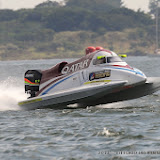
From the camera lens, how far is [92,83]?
16.7 m

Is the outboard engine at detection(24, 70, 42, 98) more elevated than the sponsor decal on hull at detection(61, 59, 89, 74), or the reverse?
the sponsor decal on hull at detection(61, 59, 89, 74)

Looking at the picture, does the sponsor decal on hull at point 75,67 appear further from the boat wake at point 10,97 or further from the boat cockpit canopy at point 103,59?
the boat wake at point 10,97

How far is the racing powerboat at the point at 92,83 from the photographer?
640 inches

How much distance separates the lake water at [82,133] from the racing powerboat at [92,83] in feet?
1.46

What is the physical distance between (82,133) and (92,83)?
4.67 meters

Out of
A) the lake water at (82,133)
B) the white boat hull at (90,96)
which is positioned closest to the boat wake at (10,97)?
the white boat hull at (90,96)

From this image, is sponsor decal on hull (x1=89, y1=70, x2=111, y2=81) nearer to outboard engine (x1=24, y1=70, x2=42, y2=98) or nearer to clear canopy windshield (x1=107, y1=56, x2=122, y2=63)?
clear canopy windshield (x1=107, y1=56, x2=122, y2=63)

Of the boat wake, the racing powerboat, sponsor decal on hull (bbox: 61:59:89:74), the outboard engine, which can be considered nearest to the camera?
the racing powerboat

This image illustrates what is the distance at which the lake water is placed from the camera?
10.3 metres

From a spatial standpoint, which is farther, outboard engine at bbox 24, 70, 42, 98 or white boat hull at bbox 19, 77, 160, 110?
outboard engine at bbox 24, 70, 42, 98

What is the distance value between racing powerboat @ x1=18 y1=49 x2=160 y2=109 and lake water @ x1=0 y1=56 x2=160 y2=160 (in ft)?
1.46

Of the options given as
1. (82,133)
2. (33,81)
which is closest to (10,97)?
(33,81)

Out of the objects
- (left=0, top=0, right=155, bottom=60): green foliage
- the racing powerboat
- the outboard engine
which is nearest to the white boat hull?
the racing powerboat

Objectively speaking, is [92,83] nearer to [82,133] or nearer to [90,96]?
[90,96]
